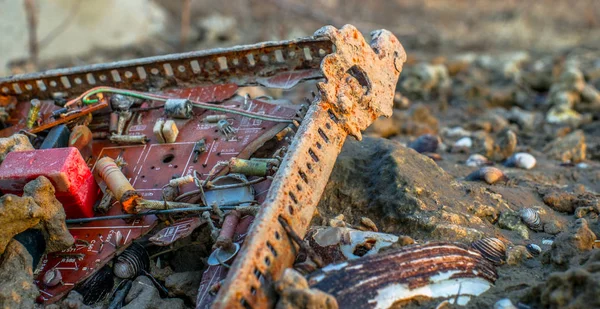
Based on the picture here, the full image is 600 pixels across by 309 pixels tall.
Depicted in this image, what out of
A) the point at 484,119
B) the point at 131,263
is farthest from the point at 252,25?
the point at 131,263

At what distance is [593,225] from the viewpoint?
13.5 feet

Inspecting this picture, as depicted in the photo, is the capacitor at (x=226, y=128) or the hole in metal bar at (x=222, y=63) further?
the hole in metal bar at (x=222, y=63)

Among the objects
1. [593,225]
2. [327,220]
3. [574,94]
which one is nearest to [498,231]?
[593,225]

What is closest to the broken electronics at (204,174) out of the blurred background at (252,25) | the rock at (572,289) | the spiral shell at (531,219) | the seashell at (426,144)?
the rock at (572,289)

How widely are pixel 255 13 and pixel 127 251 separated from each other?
12755 millimetres

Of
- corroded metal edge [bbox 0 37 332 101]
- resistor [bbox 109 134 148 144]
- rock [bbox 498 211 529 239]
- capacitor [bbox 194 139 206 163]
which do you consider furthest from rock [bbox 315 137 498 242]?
resistor [bbox 109 134 148 144]

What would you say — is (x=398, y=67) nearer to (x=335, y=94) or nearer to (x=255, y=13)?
(x=335, y=94)

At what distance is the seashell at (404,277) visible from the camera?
301cm

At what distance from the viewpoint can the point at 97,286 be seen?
3.77m

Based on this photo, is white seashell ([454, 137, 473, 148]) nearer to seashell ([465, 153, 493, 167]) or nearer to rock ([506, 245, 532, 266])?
seashell ([465, 153, 493, 167])

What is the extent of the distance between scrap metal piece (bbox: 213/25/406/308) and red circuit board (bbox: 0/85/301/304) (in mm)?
482

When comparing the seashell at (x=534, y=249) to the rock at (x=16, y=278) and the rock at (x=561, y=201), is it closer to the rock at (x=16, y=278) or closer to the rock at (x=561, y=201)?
the rock at (x=561, y=201)

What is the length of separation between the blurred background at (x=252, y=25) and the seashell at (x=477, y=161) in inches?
254

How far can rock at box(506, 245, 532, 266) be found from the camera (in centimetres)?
364
